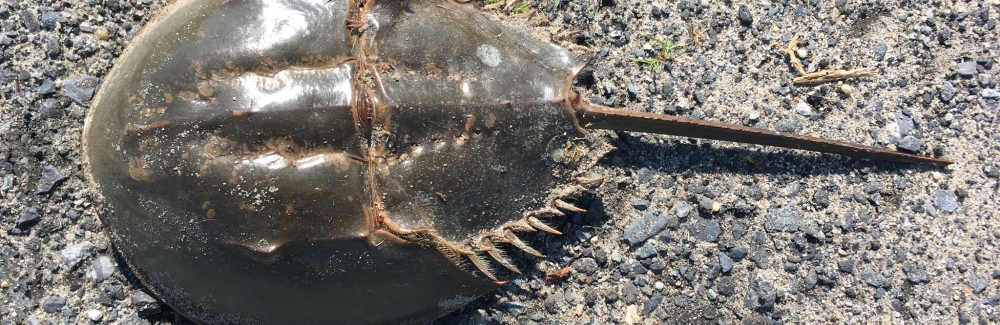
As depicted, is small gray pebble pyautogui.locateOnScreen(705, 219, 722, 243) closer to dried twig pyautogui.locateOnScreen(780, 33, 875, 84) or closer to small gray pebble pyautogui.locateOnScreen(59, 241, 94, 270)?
dried twig pyautogui.locateOnScreen(780, 33, 875, 84)

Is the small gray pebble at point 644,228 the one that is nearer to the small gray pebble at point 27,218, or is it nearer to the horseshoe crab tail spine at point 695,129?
the horseshoe crab tail spine at point 695,129

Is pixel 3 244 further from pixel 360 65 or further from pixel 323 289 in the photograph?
pixel 360 65

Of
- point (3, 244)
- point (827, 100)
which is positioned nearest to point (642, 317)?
point (827, 100)

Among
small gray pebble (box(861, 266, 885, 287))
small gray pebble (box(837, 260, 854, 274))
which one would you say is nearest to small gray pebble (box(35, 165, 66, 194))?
small gray pebble (box(837, 260, 854, 274))

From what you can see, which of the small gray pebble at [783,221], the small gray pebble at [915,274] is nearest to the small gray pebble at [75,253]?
the small gray pebble at [783,221]

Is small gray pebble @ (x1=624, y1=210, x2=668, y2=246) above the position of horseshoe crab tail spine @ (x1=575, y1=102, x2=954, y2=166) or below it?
below

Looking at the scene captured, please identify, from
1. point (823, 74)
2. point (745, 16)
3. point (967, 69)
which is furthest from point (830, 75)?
point (967, 69)
